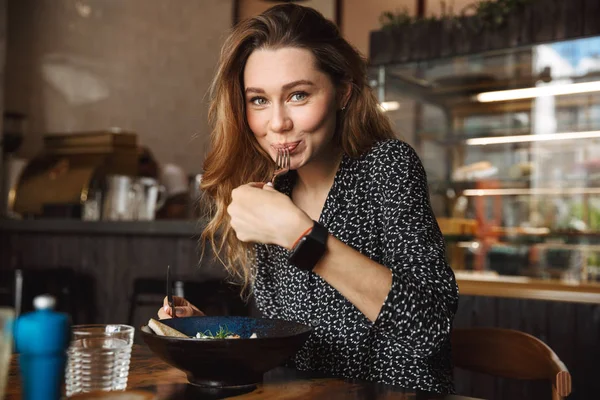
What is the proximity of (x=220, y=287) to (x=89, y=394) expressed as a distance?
2295mm

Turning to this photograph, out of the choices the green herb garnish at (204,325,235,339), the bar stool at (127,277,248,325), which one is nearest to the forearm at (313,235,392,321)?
the green herb garnish at (204,325,235,339)

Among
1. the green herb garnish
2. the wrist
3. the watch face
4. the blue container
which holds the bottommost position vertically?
the green herb garnish

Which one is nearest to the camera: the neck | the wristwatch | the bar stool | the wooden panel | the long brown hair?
the wristwatch

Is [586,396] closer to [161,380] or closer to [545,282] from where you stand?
[545,282]

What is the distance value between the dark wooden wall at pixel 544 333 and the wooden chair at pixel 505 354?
1227mm

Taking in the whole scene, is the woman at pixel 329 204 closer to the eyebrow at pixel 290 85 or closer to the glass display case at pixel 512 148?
the eyebrow at pixel 290 85

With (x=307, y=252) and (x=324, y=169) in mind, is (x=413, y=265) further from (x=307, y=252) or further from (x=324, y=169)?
(x=324, y=169)

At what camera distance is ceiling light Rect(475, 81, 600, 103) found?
10.2ft

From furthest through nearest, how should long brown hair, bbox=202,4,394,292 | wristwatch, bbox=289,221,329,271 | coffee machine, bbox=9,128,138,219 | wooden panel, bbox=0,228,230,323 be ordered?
coffee machine, bbox=9,128,138,219 → wooden panel, bbox=0,228,230,323 → long brown hair, bbox=202,4,394,292 → wristwatch, bbox=289,221,329,271

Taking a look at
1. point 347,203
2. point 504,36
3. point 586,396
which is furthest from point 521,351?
point 504,36

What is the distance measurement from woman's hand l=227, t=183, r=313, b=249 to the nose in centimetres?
29

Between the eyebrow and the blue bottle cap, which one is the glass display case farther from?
the blue bottle cap

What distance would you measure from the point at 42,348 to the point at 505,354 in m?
1.15

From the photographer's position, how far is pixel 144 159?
4.97m
